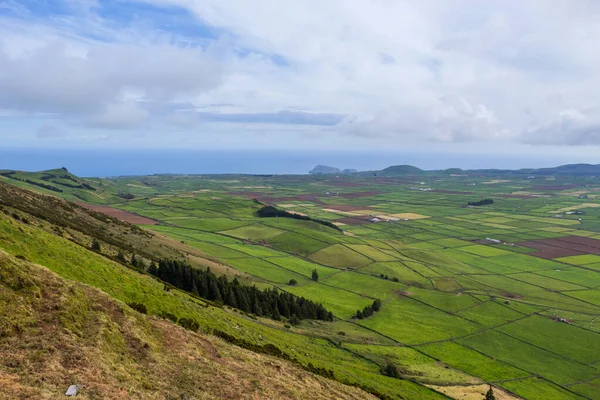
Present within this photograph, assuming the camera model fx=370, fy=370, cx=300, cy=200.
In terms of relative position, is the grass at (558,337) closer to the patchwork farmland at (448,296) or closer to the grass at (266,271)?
the patchwork farmland at (448,296)

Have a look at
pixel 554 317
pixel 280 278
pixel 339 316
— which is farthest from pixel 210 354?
pixel 554 317

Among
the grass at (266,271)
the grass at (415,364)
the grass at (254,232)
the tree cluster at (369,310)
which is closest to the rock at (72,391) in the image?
the grass at (415,364)

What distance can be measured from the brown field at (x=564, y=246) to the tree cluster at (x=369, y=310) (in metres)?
105

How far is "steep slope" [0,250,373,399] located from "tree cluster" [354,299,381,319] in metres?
62.9

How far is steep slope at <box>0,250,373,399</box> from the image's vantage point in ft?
69.6

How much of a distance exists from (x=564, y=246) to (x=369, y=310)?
136979 mm

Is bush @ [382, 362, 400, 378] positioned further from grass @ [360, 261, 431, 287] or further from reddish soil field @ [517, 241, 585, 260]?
reddish soil field @ [517, 241, 585, 260]

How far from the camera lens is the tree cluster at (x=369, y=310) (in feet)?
315

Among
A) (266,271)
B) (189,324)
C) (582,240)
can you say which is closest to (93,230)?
(266,271)

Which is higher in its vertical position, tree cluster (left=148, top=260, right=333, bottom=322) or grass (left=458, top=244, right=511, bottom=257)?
tree cluster (left=148, top=260, right=333, bottom=322)

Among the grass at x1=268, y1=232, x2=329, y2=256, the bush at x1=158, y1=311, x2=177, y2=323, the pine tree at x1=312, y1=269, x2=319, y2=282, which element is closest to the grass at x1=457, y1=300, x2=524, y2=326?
the pine tree at x1=312, y1=269, x2=319, y2=282

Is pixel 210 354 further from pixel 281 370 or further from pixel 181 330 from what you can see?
pixel 281 370

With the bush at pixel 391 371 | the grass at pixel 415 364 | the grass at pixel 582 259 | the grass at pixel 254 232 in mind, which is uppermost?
the grass at pixel 254 232

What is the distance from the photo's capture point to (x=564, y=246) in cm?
18062
